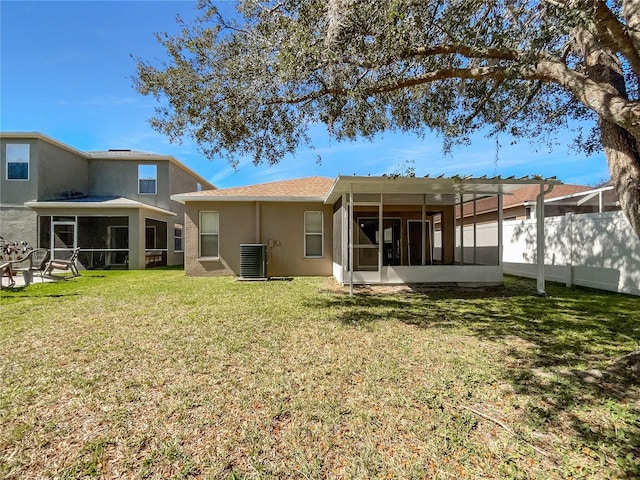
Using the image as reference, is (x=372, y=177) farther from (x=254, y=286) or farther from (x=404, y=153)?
(x=254, y=286)

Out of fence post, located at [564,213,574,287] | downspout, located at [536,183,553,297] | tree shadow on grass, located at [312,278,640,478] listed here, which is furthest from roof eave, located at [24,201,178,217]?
fence post, located at [564,213,574,287]

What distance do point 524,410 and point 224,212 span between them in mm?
11021

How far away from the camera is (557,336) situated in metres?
4.96

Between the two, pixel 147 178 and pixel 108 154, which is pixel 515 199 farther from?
pixel 108 154

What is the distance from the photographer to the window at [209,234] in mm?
12086

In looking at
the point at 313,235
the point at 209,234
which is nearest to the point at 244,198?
the point at 209,234

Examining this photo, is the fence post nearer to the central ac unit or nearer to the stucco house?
the stucco house

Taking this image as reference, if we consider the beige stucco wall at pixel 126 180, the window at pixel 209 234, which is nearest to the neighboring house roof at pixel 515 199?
the window at pixel 209 234

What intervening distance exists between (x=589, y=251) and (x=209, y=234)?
1238 centimetres

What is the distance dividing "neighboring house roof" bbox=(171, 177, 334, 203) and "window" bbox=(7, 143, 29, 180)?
8628mm

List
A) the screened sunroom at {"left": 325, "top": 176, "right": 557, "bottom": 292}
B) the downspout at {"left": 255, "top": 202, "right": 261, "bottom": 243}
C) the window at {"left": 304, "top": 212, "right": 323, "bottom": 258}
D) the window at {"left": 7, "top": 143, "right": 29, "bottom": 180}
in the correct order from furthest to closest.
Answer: the window at {"left": 7, "top": 143, "right": 29, "bottom": 180} → the window at {"left": 304, "top": 212, "right": 323, "bottom": 258} → the downspout at {"left": 255, "top": 202, "right": 261, "bottom": 243} → the screened sunroom at {"left": 325, "top": 176, "right": 557, "bottom": 292}

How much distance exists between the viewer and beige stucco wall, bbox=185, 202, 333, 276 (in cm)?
1208

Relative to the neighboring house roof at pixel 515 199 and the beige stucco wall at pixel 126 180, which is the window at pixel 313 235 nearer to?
the beige stucco wall at pixel 126 180

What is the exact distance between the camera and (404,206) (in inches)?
508
